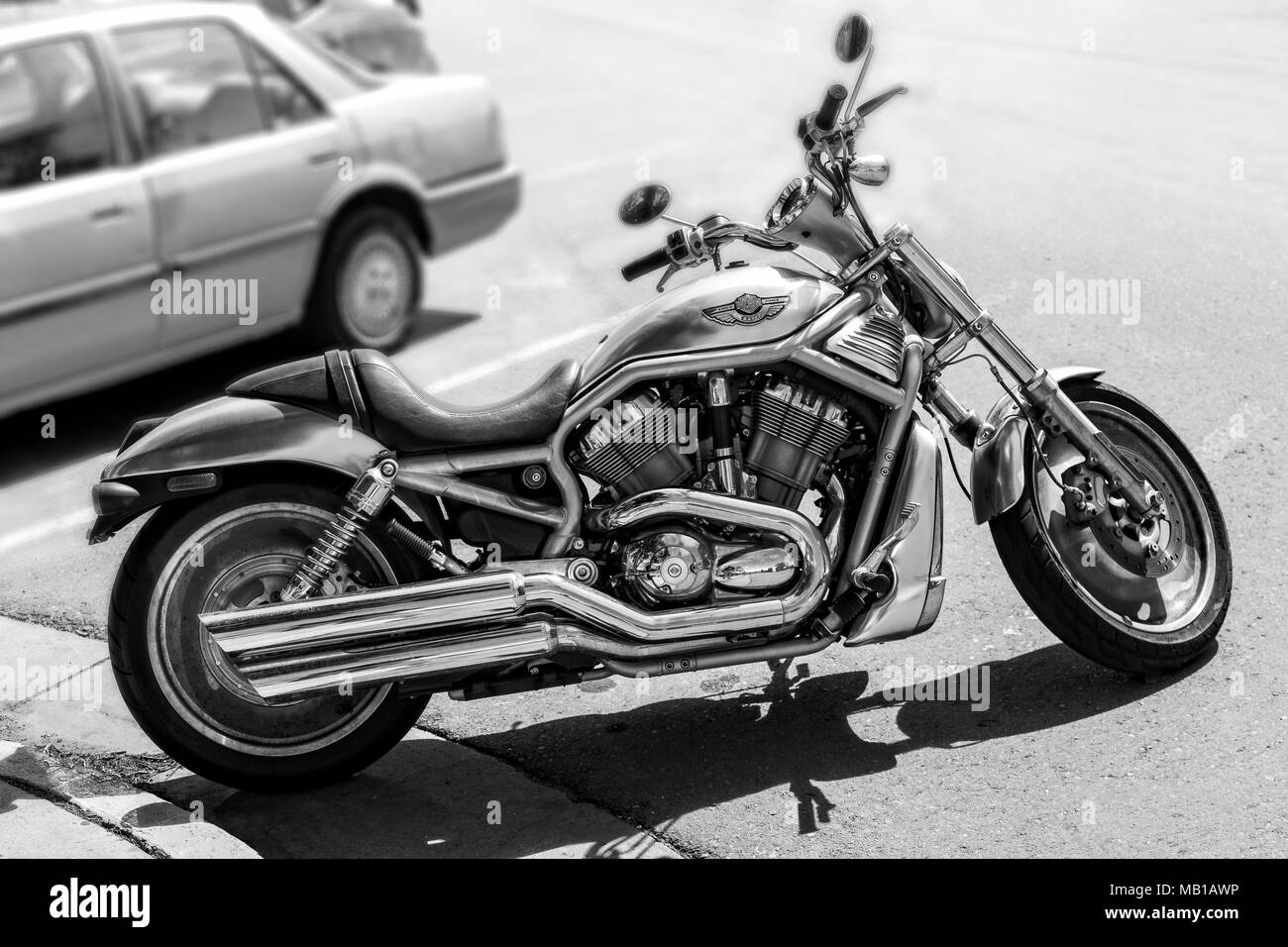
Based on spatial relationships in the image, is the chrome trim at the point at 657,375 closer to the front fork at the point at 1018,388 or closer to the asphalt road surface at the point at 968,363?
the front fork at the point at 1018,388

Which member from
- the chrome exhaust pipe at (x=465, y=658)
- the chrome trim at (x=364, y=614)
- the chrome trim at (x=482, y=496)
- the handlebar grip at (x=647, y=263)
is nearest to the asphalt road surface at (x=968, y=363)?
the chrome exhaust pipe at (x=465, y=658)

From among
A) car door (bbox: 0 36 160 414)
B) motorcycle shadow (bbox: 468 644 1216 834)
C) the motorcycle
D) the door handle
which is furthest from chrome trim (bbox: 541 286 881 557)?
the door handle

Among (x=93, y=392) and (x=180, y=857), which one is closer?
(x=180, y=857)

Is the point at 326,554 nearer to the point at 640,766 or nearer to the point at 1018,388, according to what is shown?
the point at 640,766

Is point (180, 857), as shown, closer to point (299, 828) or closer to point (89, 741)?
point (299, 828)

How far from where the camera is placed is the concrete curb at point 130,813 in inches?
165

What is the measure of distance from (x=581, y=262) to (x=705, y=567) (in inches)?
212

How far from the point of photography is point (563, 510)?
14.5 feet

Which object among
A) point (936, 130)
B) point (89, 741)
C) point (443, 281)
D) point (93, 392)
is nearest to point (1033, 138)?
point (936, 130)

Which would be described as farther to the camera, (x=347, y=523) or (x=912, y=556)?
(x=912, y=556)

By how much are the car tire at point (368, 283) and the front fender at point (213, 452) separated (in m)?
3.99

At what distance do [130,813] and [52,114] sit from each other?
4062 millimetres

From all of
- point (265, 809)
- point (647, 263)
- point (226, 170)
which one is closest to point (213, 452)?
point (265, 809)

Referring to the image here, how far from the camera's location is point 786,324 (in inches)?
172
